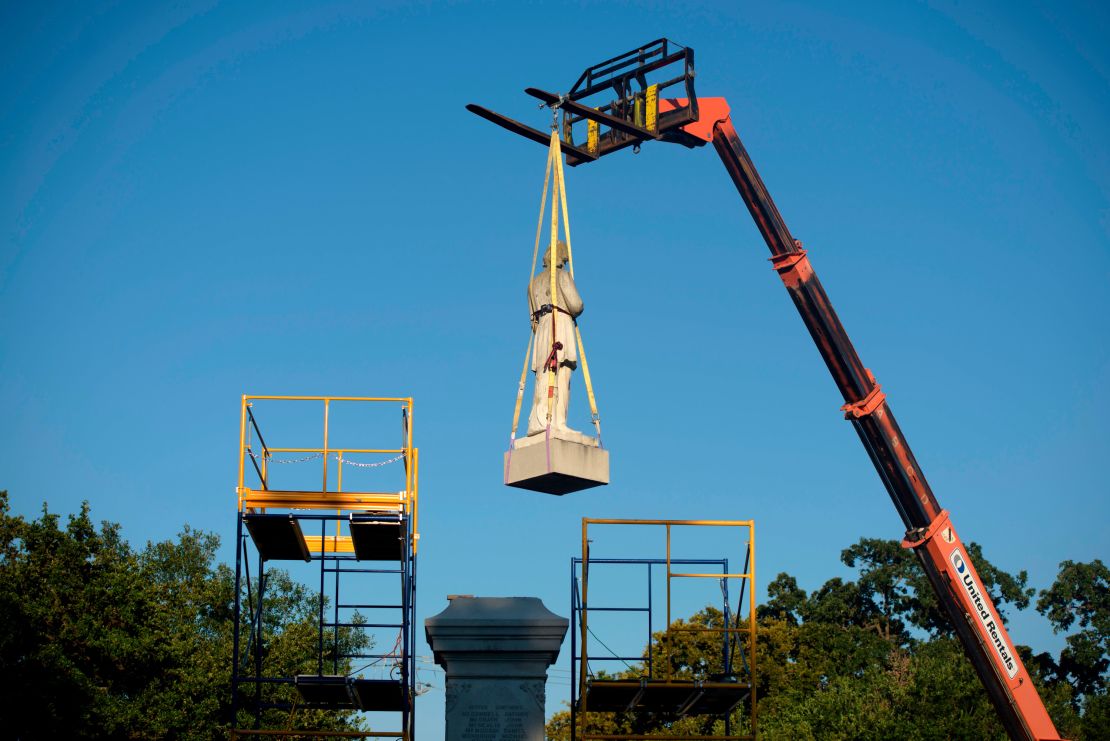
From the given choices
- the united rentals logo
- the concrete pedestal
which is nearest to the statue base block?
the concrete pedestal

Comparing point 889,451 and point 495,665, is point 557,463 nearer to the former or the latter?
point 495,665

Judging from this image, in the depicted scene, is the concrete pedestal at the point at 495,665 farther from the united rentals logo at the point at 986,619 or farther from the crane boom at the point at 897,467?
the united rentals logo at the point at 986,619

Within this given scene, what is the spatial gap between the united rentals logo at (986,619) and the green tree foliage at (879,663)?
47.5 feet

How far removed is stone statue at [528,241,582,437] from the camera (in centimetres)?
2034

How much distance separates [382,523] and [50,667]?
62.6 ft

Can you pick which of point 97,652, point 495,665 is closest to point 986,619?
point 495,665

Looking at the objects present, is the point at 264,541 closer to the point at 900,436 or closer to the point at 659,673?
the point at 900,436

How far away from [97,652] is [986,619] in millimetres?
22838

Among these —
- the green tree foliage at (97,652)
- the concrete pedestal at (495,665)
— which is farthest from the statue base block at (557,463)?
the green tree foliage at (97,652)

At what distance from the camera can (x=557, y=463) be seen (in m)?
19.3

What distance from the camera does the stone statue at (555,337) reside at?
66.7ft

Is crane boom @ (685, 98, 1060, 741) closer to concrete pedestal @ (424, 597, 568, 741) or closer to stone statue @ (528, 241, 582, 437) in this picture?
stone statue @ (528, 241, 582, 437)

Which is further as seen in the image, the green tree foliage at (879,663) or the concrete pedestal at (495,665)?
the green tree foliage at (879,663)

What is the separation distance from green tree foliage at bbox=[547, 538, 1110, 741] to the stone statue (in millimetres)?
23969
